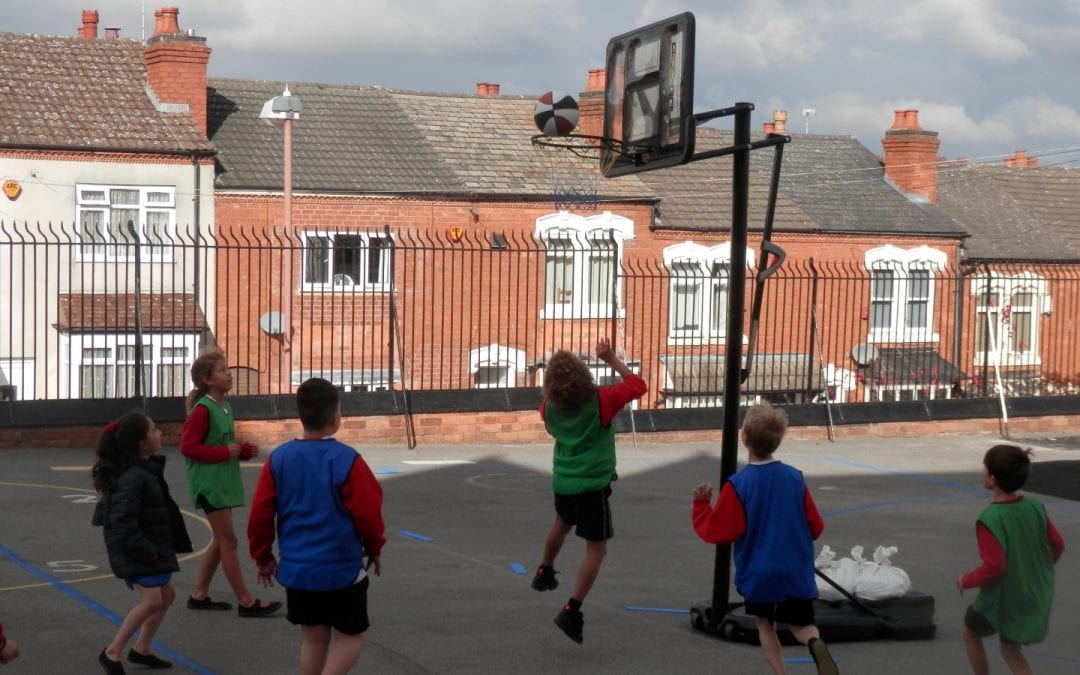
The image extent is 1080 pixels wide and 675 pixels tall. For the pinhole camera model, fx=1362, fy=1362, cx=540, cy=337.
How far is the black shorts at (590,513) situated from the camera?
738 centimetres

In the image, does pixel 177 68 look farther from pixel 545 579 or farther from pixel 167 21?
pixel 545 579

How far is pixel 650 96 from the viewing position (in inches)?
317

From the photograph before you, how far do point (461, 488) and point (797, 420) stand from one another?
20.7 feet

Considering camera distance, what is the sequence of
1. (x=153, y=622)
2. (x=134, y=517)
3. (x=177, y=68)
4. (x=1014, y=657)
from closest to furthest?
1. (x=1014, y=657)
2. (x=134, y=517)
3. (x=153, y=622)
4. (x=177, y=68)

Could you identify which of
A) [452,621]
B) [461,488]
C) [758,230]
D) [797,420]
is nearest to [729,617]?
[452,621]

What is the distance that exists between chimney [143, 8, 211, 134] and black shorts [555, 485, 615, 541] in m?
21.1

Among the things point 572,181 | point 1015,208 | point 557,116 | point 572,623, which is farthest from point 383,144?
point 572,623

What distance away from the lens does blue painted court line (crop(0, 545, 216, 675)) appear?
22.3 ft

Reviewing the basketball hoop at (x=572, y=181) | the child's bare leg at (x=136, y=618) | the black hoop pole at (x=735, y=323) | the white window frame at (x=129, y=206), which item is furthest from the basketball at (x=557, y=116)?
the white window frame at (x=129, y=206)

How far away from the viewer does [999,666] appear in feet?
24.2

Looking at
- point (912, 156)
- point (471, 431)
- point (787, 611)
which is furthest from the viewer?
point (912, 156)

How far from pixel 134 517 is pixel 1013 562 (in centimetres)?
396

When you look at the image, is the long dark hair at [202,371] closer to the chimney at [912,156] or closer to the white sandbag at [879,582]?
the white sandbag at [879,582]

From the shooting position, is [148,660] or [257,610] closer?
[148,660]
